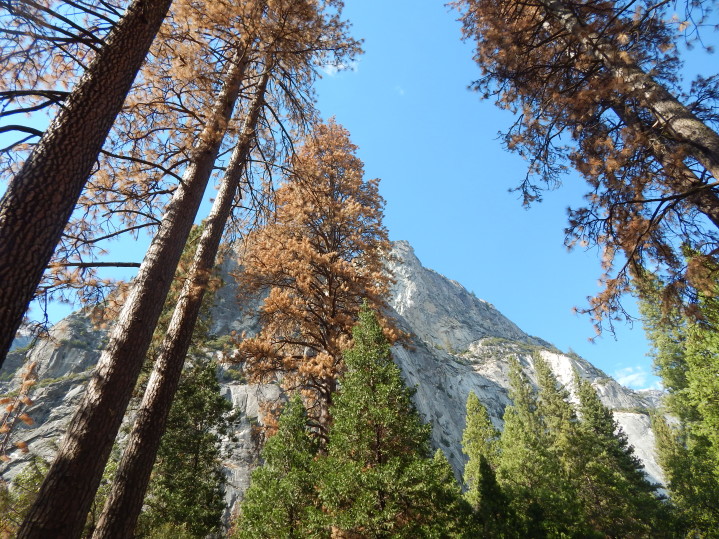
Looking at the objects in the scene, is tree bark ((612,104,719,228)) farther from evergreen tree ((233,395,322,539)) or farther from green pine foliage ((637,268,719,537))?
evergreen tree ((233,395,322,539))

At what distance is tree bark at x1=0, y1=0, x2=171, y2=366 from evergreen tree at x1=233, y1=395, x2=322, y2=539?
23.5 feet

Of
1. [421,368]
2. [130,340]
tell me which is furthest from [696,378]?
[421,368]

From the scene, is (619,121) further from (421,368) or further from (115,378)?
(421,368)

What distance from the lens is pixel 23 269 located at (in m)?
2.44

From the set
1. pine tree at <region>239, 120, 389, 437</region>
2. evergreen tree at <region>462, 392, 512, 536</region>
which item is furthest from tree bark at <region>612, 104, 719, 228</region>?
evergreen tree at <region>462, 392, 512, 536</region>

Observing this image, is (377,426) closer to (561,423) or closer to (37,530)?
(37,530)

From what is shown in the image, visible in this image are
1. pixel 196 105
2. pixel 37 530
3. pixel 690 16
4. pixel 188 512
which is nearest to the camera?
pixel 37 530

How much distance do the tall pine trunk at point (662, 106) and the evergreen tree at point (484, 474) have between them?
43.9 feet

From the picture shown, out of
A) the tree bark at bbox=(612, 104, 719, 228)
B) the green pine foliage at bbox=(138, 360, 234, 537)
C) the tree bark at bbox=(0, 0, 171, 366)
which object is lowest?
the green pine foliage at bbox=(138, 360, 234, 537)

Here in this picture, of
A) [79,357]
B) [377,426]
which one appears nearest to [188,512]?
[377,426]

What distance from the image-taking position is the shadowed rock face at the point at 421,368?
3400cm

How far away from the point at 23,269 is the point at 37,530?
7.00 ft

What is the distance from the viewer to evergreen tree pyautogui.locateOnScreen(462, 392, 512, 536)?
1331 cm

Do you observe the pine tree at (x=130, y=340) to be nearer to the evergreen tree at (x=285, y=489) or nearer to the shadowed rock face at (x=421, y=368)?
the shadowed rock face at (x=421, y=368)
